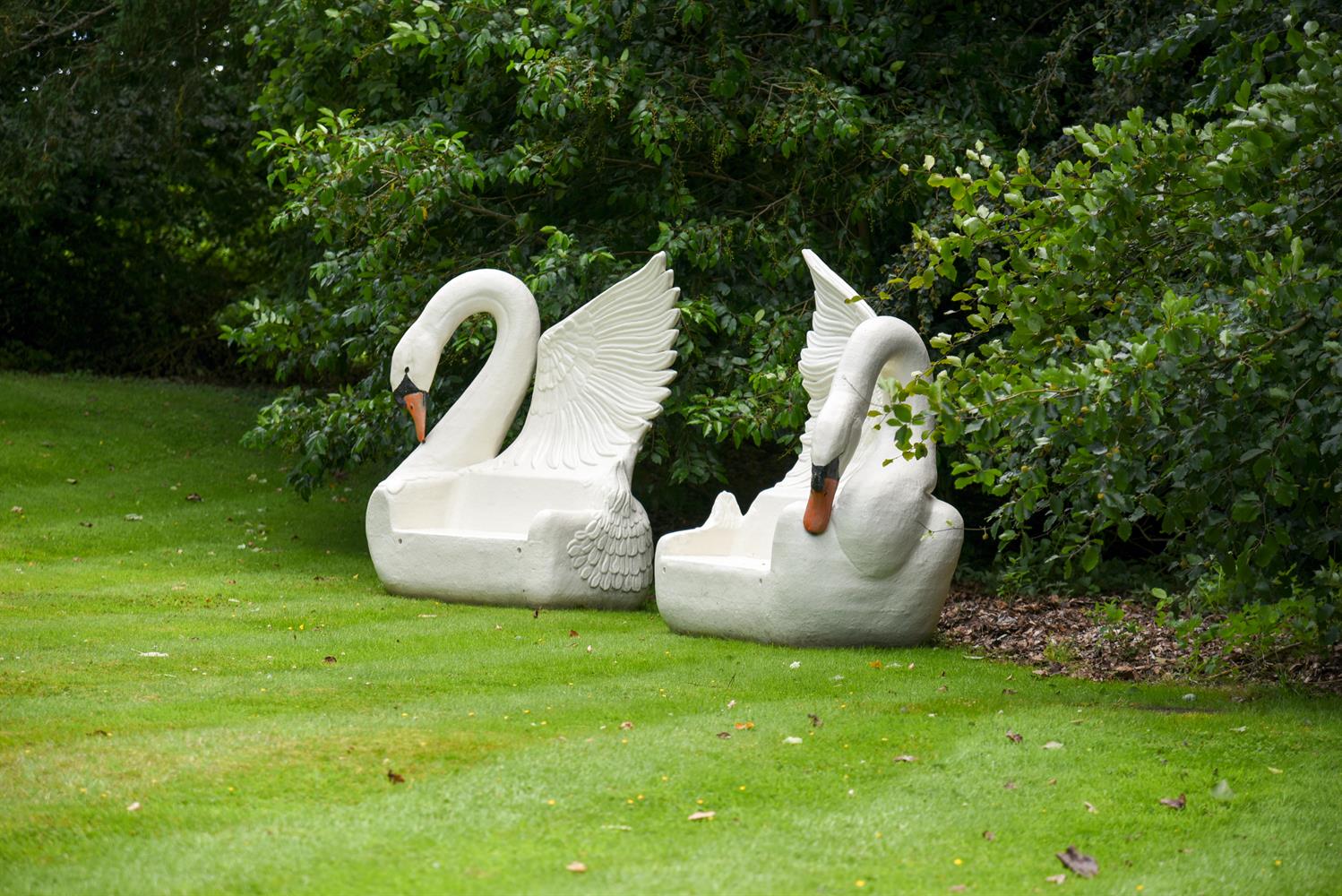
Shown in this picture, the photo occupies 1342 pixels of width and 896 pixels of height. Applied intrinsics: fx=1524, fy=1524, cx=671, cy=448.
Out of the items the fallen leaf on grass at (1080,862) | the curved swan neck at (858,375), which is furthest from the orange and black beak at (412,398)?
the fallen leaf on grass at (1080,862)

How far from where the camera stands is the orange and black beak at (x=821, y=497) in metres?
7.86

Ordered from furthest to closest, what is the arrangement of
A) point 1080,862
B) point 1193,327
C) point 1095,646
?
point 1095,646 < point 1193,327 < point 1080,862

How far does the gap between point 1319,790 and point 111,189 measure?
18157 mm

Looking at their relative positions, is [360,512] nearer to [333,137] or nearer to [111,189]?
[333,137]

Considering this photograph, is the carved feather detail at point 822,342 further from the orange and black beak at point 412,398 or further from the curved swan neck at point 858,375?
the orange and black beak at point 412,398

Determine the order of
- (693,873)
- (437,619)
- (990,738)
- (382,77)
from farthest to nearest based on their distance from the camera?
(382,77), (437,619), (990,738), (693,873)

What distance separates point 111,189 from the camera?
65.9ft

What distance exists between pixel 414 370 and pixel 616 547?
6.04 ft

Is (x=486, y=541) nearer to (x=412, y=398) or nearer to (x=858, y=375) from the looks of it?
(x=412, y=398)

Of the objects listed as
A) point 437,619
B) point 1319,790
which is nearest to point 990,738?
point 1319,790

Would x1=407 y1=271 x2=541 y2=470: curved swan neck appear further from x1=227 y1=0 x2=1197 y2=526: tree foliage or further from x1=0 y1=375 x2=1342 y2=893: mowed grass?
x1=0 y1=375 x2=1342 y2=893: mowed grass

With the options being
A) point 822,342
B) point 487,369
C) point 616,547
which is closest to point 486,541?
point 616,547

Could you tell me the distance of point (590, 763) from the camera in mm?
5387

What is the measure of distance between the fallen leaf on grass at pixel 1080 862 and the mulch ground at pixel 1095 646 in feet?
9.54
